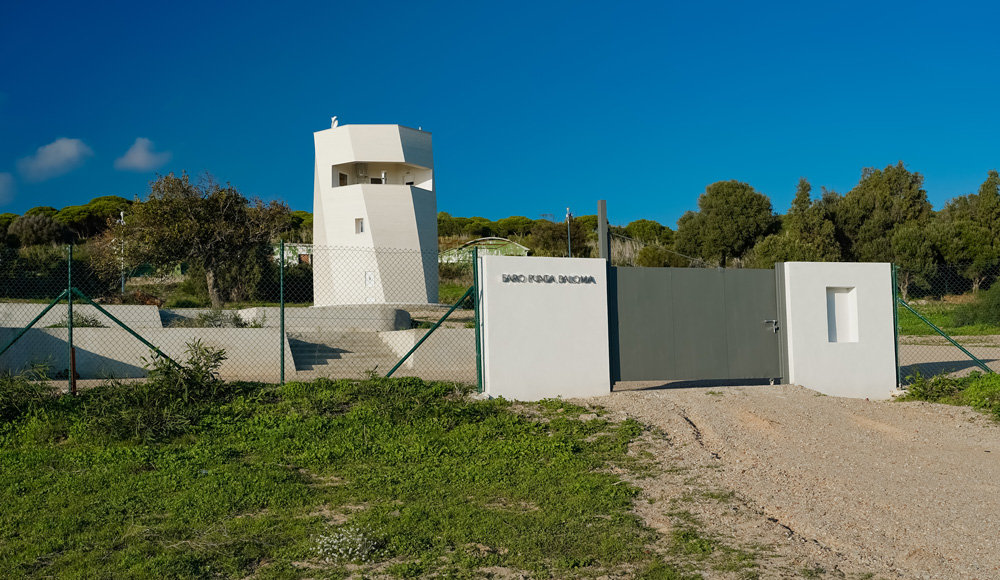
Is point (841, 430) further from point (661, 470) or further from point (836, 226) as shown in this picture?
point (836, 226)

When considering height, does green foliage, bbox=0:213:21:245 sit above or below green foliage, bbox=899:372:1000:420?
above

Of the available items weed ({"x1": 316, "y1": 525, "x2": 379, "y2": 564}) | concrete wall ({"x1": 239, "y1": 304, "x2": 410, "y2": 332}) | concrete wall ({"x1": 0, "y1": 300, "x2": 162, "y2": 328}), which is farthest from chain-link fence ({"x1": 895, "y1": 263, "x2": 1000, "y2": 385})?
concrete wall ({"x1": 0, "y1": 300, "x2": 162, "y2": 328})

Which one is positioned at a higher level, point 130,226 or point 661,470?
point 130,226

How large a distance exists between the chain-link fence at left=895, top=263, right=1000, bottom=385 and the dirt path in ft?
11.9

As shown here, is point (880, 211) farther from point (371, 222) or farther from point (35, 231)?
point (35, 231)

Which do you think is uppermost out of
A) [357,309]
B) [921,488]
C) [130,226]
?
[130,226]

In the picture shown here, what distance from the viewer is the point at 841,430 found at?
8.80 m

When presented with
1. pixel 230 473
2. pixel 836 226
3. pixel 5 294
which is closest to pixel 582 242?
pixel 836 226

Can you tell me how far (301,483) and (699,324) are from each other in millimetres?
6869

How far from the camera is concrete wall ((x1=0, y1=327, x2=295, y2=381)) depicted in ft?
43.5

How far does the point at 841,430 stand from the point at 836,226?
1608 inches

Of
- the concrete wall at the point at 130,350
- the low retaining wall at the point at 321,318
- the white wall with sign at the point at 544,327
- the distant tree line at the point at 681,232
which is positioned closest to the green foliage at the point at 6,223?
the distant tree line at the point at 681,232

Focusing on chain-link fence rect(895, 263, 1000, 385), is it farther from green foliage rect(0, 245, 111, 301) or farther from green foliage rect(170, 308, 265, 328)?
green foliage rect(0, 245, 111, 301)

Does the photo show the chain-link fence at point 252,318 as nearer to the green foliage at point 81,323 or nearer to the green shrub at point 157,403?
the green foliage at point 81,323
